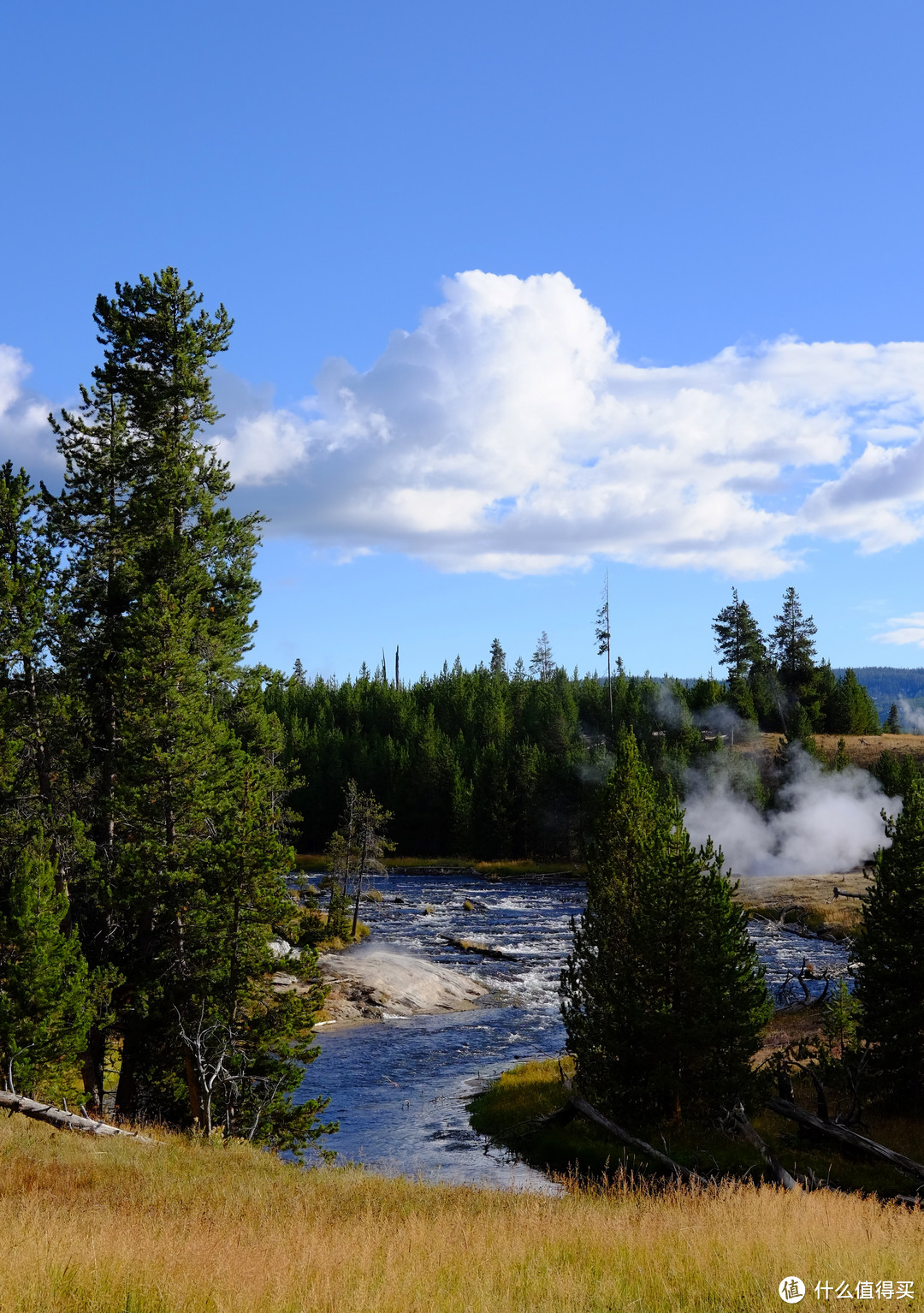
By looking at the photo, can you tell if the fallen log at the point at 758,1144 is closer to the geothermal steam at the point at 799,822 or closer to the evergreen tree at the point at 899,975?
the evergreen tree at the point at 899,975

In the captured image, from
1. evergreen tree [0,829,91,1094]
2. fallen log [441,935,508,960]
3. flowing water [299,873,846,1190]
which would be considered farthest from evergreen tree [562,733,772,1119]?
fallen log [441,935,508,960]

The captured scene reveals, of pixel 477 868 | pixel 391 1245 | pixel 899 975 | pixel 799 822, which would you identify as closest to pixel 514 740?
pixel 477 868

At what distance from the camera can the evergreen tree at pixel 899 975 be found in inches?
971

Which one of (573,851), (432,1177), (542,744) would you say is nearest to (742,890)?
(573,851)

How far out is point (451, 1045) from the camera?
1462 inches

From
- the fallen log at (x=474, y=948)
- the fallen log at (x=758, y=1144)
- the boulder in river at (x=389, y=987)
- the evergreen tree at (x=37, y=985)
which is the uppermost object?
the evergreen tree at (x=37, y=985)

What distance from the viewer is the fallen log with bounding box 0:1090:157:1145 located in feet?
59.0

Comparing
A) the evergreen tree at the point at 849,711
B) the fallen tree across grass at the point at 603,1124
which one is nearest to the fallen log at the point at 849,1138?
the fallen tree across grass at the point at 603,1124

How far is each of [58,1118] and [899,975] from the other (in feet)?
67.1

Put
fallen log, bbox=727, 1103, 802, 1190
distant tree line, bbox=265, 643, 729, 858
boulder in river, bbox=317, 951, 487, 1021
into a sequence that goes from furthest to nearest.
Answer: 1. distant tree line, bbox=265, 643, 729, 858
2. boulder in river, bbox=317, 951, 487, 1021
3. fallen log, bbox=727, 1103, 802, 1190

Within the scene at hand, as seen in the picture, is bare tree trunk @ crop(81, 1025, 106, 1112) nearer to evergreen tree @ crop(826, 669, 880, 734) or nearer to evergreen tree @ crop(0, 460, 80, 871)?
evergreen tree @ crop(0, 460, 80, 871)

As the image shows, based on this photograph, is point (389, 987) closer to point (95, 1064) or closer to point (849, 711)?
point (95, 1064)

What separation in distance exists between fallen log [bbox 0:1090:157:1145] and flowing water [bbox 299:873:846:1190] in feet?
19.3

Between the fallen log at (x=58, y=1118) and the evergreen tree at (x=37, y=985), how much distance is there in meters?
1.44
